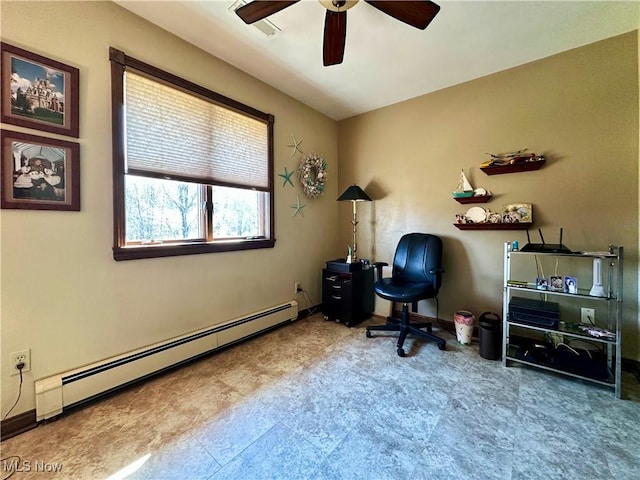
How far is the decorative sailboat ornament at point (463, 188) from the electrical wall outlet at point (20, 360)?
11.6ft

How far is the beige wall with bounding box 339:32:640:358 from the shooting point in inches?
82.0

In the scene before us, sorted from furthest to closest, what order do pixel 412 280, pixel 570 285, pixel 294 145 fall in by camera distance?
1. pixel 294 145
2. pixel 412 280
3. pixel 570 285

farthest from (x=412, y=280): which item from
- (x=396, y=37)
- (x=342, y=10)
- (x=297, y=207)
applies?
(x=342, y=10)

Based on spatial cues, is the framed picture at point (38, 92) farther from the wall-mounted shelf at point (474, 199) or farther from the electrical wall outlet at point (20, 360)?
the wall-mounted shelf at point (474, 199)

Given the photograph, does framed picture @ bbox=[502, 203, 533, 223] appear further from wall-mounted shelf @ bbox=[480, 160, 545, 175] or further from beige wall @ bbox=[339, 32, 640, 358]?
wall-mounted shelf @ bbox=[480, 160, 545, 175]

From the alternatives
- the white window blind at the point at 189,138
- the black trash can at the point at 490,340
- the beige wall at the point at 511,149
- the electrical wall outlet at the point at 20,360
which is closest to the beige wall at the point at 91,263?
the electrical wall outlet at the point at 20,360

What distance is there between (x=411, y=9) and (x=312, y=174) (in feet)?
6.59

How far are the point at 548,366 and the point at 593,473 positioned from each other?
91 centimetres

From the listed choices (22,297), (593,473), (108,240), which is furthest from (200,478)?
(593,473)

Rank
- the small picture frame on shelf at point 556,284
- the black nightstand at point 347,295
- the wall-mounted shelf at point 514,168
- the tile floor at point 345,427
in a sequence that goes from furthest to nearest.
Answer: the black nightstand at point 347,295 < the wall-mounted shelf at point 514,168 < the small picture frame on shelf at point 556,284 < the tile floor at point 345,427

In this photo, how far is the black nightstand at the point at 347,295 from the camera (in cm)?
299

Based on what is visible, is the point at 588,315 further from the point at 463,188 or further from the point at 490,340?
the point at 463,188

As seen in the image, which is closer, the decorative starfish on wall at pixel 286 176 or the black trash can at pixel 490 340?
the black trash can at pixel 490 340

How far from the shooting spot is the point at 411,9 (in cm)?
147
